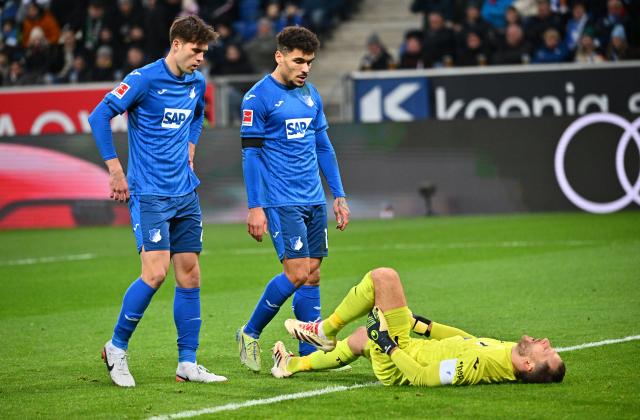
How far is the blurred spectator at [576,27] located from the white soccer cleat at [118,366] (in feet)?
50.2

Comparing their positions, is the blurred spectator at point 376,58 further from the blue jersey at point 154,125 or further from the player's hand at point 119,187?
the player's hand at point 119,187

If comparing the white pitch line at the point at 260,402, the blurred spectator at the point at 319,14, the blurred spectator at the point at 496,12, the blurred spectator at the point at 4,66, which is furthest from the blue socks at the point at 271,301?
the blurred spectator at the point at 4,66

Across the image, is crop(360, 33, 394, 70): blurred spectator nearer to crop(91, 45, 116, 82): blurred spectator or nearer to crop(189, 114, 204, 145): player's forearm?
crop(91, 45, 116, 82): blurred spectator

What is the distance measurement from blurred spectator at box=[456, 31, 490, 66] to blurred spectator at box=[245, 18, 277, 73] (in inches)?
168

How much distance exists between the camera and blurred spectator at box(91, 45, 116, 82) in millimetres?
24422

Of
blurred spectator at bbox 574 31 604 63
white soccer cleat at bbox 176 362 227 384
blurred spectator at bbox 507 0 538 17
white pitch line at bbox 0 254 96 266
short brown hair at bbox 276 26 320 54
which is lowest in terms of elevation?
white pitch line at bbox 0 254 96 266

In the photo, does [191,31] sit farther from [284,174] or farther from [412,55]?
[412,55]

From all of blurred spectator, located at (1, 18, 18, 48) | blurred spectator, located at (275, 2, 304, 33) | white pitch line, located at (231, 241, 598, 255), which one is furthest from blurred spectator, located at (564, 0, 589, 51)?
blurred spectator, located at (1, 18, 18, 48)

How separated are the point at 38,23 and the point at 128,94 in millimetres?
20543

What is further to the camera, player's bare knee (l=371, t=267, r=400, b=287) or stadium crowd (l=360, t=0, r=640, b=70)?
stadium crowd (l=360, t=0, r=640, b=70)

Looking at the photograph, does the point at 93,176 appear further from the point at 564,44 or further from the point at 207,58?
the point at 564,44

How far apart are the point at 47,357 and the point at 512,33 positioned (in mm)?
14527

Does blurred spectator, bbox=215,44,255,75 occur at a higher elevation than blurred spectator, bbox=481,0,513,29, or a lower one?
lower

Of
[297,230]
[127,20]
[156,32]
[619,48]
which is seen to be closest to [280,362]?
[297,230]
